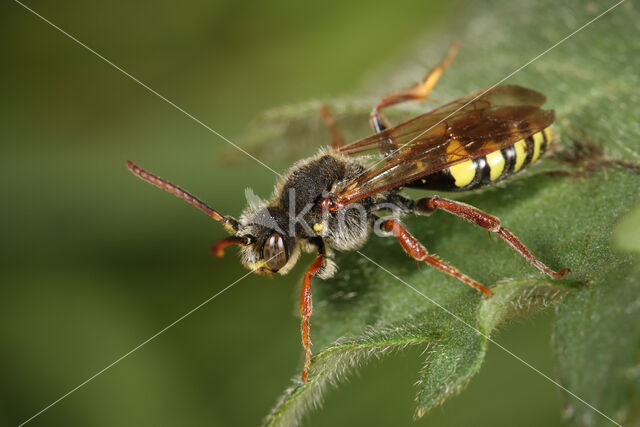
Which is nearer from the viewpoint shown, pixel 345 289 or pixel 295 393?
pixel 295 393

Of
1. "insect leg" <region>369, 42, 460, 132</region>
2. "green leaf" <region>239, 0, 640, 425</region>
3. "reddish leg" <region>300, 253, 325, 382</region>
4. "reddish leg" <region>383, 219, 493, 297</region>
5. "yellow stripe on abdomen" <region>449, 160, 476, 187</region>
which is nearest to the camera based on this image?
"green leaf" <region>239, 0, 640, 425</region>

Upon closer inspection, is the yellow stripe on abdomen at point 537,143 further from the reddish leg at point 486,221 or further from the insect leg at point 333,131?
the insect leg at point 333,131

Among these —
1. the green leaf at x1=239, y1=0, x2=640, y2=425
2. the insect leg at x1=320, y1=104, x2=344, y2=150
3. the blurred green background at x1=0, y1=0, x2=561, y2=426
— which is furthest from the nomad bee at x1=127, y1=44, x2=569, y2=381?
the blurred green background at x1=0, y1=0, x2=561, y2=426

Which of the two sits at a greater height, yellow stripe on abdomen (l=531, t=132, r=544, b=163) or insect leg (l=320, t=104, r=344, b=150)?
insect leg (l=320, t=104, r=344, b=150)

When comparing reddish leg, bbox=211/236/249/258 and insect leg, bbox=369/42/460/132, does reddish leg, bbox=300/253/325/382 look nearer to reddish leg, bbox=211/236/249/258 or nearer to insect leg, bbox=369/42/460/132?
reddish leg, bbox=211/236/249/258

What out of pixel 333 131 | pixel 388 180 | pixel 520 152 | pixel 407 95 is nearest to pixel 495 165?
pixel 520 152

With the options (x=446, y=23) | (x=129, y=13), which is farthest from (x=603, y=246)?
(x=129, y=13)

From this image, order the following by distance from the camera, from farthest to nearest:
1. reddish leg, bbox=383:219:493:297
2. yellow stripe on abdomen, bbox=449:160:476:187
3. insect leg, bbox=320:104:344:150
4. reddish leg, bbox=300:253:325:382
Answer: insect leg, bbox=320:104:344:150, yellow stripe on abdomen, bbox=449:160:476:187, reddish leg, bbox=300:253:325:382, reddish leg, bbox=383:219:493:297

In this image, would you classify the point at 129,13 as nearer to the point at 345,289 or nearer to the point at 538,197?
the point at 345,289
